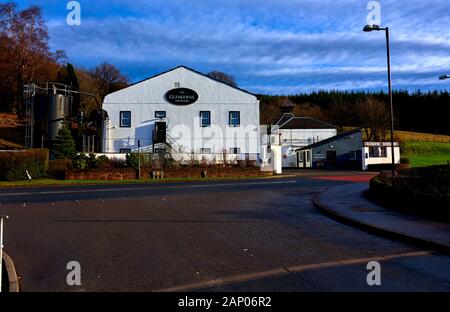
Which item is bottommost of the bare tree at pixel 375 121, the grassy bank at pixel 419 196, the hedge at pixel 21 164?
the grassy bank at pixel 419 196

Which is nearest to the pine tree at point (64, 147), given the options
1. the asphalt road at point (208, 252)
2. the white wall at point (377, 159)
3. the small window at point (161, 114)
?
the small window at point (161, 114)

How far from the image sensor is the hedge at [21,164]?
29672 mm

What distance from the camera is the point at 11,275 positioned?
6.20 m

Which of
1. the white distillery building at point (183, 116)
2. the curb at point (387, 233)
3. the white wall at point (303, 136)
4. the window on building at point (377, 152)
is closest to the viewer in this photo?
the curb at point (387, 233)

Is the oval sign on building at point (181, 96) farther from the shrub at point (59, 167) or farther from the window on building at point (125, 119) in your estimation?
the shrub at point (59, 167)

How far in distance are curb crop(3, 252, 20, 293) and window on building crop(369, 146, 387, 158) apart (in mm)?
49187

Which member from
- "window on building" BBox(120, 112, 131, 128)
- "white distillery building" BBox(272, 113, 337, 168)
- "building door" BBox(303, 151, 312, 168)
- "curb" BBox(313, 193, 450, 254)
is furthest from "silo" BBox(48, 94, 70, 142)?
"white distillery building" BBox(272, 113, 337, 168)

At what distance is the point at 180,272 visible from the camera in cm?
648

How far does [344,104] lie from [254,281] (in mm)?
103678

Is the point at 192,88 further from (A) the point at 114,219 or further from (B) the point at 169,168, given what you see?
(A) the point at 114,219

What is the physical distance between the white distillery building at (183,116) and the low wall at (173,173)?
20.3 ft

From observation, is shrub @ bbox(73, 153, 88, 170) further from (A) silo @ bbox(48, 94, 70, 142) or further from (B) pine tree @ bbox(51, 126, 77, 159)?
(A) silo @ bbox(48, 94, 70, 142)

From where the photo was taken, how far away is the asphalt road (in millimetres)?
5930
